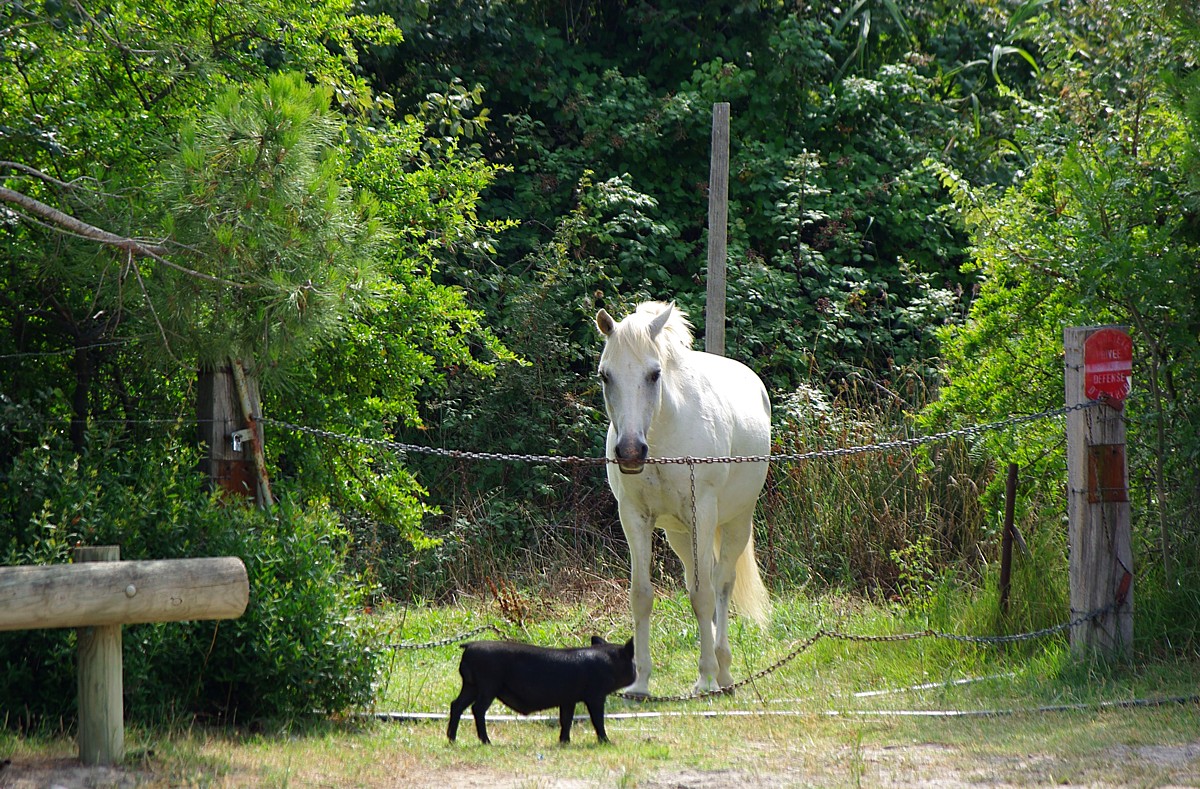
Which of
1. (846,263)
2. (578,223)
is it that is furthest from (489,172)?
(846,263)

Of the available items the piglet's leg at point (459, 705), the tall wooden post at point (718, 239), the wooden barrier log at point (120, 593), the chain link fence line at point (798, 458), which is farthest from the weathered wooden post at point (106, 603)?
the tall wooden post at point (718, 239)

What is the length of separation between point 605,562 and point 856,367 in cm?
383

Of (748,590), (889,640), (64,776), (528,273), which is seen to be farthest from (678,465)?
(528,273)

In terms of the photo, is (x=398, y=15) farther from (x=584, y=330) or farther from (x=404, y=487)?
(x=404, y=487)

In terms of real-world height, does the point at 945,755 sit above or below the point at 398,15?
below

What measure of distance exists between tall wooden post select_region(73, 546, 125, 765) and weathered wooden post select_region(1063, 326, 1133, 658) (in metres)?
4.76

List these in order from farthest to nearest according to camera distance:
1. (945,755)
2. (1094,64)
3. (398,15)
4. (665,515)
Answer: (398,15)
(1094,64)
(665,515)
(945,755)

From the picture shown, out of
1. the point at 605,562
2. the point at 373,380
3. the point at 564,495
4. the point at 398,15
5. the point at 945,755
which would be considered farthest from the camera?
the point at 398,15

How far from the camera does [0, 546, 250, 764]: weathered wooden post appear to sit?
436cm

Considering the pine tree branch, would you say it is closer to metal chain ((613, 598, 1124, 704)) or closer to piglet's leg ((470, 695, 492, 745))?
piglet's leg ((470, 695, 492, 745))

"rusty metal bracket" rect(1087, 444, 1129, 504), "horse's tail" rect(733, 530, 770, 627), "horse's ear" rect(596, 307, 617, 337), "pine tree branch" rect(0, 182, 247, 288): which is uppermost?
"pine tree branch" rect(0, 182, 247, 288)

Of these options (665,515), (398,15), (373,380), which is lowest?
(665,515)

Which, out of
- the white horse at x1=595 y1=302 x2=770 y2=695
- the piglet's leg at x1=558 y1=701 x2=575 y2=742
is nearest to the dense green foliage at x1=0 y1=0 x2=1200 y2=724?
the piglet's leg at x1=558 y1=701 x2=575 y2=742

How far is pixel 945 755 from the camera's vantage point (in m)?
5.04
